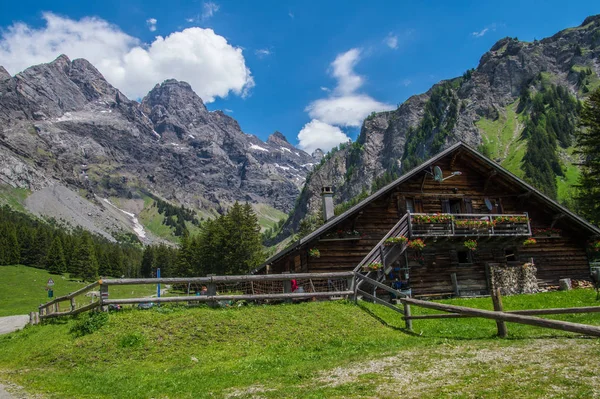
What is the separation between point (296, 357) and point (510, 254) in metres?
23.3

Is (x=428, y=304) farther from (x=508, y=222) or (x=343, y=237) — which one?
(x=508, y=222)

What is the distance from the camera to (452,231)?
26.6 m

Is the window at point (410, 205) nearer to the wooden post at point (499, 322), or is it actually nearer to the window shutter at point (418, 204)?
the window shutter at point (418, 204)

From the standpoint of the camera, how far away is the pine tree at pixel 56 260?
101262 mm

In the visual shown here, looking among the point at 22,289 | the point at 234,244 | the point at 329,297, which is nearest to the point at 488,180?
the point at 329,297

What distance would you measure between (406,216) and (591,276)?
1633 cm

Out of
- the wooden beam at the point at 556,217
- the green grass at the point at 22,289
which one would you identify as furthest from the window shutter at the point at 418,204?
the green grass at the point at 22,289

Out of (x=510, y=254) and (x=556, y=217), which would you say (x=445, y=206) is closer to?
(x=510, y=254)

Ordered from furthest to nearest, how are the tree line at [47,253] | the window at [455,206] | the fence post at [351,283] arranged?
1. the tree line at [47,253]
2. the window at [455,206]
3. the fence post at [351,283]

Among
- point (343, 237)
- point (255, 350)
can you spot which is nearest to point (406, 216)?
point (343, 237)

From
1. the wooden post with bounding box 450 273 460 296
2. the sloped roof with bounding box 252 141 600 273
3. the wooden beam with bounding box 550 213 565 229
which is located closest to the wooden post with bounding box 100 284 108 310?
the sloped roof with bounding box 252 141 600 273

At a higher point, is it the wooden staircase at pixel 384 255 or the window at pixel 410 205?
the window at pixel 410 205

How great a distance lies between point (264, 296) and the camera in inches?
654

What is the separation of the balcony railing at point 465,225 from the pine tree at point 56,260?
99.8 meters
